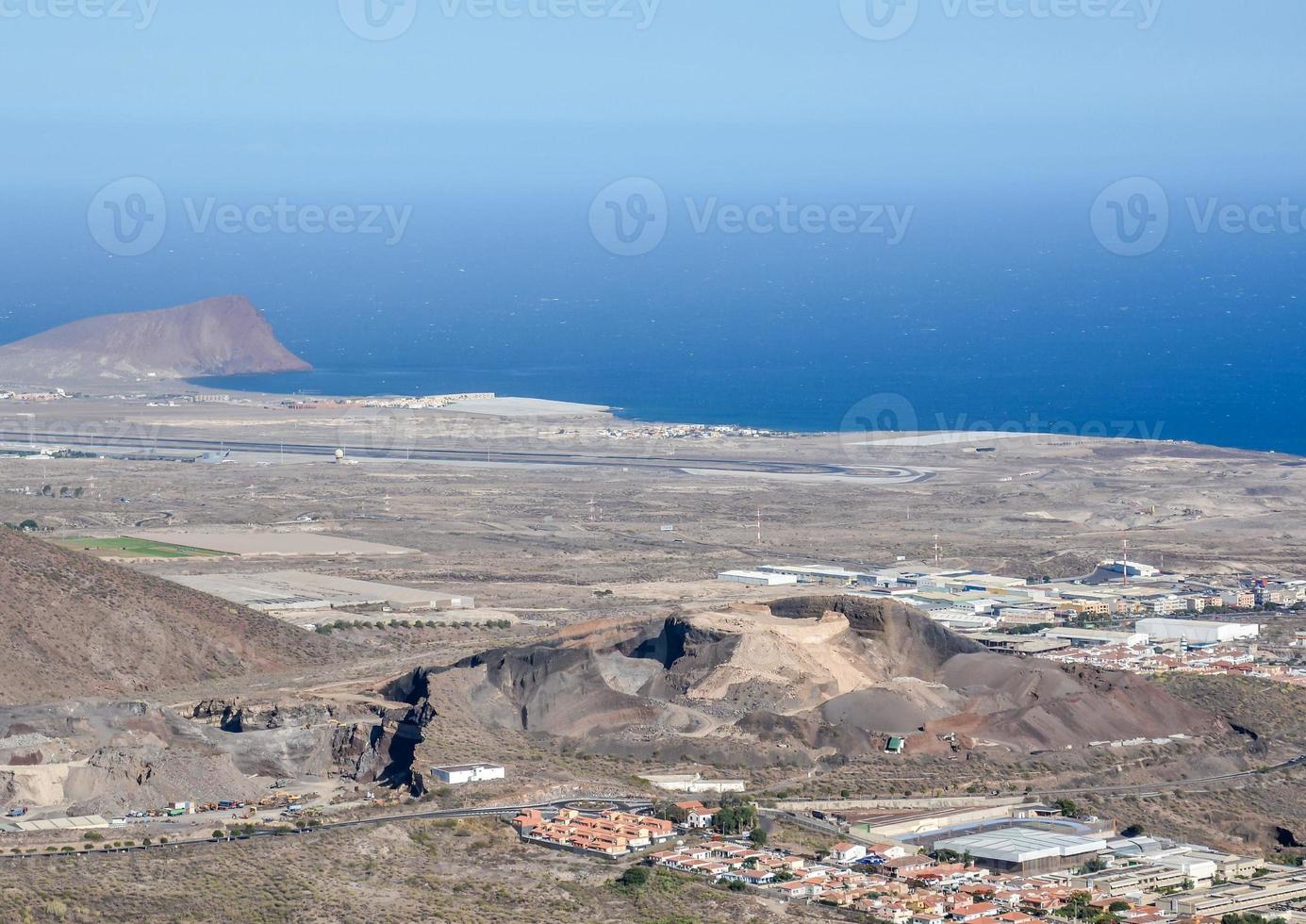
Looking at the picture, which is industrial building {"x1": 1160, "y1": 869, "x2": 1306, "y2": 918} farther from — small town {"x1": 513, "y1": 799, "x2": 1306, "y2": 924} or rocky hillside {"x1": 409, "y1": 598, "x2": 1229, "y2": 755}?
rocky hillside {"x1": 409, "y1": 598, "x2": 1229, "y2": 755}

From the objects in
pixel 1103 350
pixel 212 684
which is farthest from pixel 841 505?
pixel 1103 350

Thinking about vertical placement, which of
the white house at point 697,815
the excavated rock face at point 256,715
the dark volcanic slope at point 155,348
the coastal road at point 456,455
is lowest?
the white house at point 697,815

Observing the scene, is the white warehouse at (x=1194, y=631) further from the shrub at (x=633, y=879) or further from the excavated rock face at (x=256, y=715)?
the shrub at (x=633, y=879)

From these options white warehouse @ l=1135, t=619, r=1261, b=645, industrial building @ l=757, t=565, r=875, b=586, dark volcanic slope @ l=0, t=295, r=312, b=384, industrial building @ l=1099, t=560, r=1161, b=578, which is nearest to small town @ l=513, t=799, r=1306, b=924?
white warehouse @ l=1135, t=619, r=1261, b=645

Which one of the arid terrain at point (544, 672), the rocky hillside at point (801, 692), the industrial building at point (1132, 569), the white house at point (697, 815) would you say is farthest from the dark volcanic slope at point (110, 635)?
the industrial building at point (1132, 569)

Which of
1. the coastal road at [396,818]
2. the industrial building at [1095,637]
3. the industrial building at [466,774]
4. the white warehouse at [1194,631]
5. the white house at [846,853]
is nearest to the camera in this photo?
the coastal road at [396,818]

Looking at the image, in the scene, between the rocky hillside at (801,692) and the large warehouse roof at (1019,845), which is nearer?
the large warehouse roof at (1019,845)
